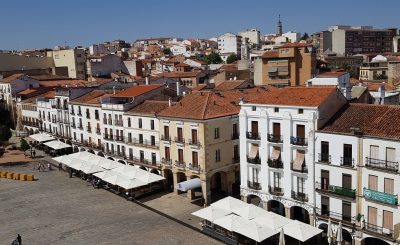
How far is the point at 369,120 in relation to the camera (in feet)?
116

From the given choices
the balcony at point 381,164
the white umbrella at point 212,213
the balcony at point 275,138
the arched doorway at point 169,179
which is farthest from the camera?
the arched doorway at point 169,179

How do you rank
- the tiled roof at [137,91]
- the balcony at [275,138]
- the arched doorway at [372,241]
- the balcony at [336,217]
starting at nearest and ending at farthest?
the balcony at [336,217], the arched doorway at [372,241], the balcony at [275,138], the tiled roof at [137,91]

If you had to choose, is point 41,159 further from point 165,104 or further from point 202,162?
point 202,162

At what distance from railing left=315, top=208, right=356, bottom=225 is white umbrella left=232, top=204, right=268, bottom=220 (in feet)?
15.2

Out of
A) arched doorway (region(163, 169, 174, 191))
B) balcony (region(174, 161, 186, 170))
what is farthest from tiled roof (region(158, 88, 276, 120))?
arched doorway (region(163, 169, 174, 191))

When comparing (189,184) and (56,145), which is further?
(56,145)

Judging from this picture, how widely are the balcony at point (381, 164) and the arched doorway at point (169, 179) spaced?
85.6 feet

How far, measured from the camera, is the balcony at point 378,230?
32656 millimetres

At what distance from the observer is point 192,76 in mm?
116750

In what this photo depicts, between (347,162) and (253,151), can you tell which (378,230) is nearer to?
(347,162)

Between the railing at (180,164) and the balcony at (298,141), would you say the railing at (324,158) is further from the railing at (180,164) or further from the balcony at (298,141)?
the railing at (180,164)

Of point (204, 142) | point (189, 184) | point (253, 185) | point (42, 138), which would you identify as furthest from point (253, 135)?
point (42, 138)

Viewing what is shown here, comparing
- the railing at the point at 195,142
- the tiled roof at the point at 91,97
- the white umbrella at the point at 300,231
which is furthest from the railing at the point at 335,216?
the tiled roof at the point at 91,97

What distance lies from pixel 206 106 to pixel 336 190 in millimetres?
18988
